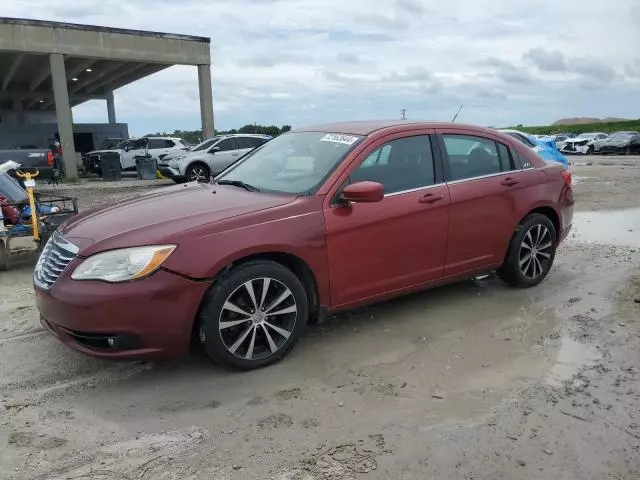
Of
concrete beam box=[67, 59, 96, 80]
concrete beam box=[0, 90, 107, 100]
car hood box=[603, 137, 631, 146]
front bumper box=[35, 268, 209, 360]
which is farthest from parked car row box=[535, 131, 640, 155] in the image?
front bumper box=[35, 268, 209, 360]

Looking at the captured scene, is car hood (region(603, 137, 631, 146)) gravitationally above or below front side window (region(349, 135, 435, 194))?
above

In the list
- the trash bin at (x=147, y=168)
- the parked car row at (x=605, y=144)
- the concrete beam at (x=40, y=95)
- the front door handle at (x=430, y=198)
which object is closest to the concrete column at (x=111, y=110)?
the concrete beam at (x=40, y=95)

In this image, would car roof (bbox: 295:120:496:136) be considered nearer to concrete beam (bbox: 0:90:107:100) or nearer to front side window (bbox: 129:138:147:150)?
front side window (bbox: 129:138:147:150)

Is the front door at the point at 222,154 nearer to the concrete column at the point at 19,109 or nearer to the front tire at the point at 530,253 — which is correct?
the front tire at the point at 530,253

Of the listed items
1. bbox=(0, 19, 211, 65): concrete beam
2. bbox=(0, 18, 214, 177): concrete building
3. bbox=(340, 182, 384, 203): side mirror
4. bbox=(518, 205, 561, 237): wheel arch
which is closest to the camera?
bbox=(340, 182, 384, 203): side mirror

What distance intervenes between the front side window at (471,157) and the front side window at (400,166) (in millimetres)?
239

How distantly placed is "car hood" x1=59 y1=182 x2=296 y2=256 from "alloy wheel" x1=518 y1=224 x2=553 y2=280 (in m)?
2.54

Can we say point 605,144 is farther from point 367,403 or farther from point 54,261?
point 54,261

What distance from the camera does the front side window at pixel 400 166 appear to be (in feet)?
13.8

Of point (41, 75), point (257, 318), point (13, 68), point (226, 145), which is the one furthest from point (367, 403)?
point (41, 75)

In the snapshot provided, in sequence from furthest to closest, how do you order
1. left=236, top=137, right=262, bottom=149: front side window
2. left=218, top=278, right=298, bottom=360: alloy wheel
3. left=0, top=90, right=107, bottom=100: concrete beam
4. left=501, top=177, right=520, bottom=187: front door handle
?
1. left=0, top=90, right=107, bottom=100: concrete beam
2. left=236, top=137, right=262, bottom=149: front side window
3. left=501, top=177, right=520, bottom=187: front door handle
4. left=218, top=278, right=298, bottom=360: alloy wheel

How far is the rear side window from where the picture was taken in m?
4.72

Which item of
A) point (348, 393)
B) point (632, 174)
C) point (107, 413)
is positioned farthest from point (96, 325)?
point (632, 174)

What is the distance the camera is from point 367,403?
331 centimetres
